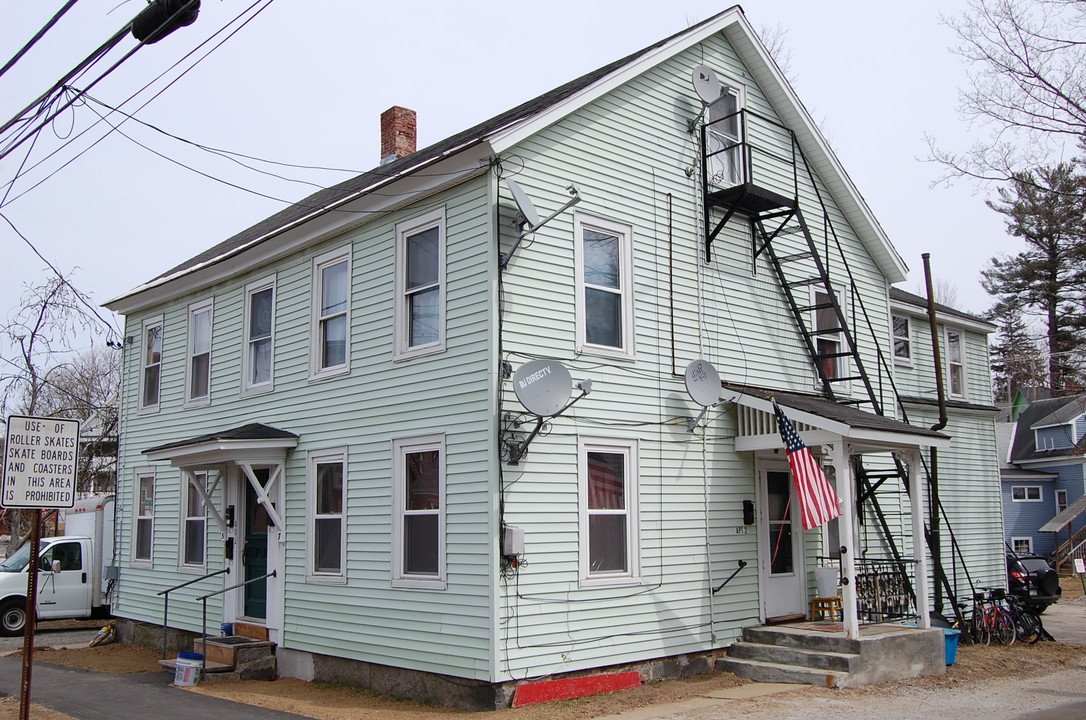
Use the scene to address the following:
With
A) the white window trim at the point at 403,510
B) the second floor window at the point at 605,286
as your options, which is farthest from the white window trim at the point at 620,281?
the white window trim at the point at 403,510

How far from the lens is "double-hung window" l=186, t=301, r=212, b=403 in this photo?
16.5 metres

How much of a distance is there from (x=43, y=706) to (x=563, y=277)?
8.05 metres

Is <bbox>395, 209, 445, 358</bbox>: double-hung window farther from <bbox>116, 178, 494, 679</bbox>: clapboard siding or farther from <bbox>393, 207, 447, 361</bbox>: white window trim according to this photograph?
<bbox>116, 178, 494, 679</bbox>: clapboard siding

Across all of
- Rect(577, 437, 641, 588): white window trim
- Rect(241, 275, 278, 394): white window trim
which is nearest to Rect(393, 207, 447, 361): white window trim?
Rect(577, 437, 641, 588): white window trim

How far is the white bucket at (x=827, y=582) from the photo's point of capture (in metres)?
13.7

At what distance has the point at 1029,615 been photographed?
1568 cm

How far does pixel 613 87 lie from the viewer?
490 inches

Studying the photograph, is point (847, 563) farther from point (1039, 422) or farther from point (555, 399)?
point (1039, 422)

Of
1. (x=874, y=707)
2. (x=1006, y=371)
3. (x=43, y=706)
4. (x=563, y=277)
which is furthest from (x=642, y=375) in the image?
(x=1006, y=371)

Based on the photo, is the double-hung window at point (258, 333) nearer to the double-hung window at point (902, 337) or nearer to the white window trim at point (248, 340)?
the white window trim at point (248, 340)

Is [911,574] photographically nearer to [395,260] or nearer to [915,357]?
[915,357]

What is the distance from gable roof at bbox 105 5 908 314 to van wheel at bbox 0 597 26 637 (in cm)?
690

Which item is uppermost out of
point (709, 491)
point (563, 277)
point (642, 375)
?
point (563, 277)

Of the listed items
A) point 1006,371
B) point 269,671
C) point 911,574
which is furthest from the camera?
point 1006,371
